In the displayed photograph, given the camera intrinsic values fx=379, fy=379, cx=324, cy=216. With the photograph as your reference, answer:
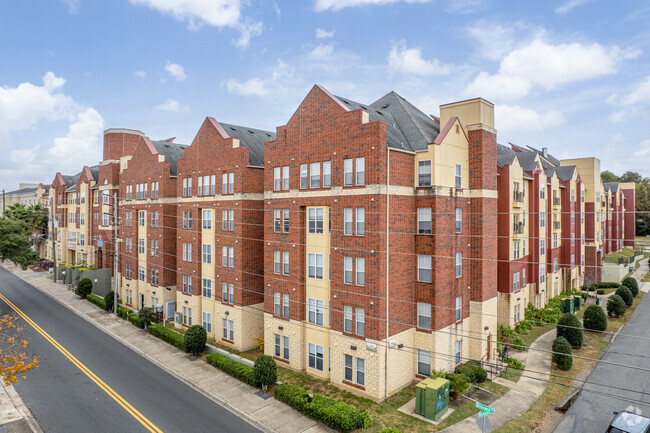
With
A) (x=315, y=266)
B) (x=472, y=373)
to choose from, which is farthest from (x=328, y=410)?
(x=472, y=373)

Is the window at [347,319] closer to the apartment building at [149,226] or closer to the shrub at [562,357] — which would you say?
the shrub at [562,357]

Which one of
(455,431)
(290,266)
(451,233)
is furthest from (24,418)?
(451,233)

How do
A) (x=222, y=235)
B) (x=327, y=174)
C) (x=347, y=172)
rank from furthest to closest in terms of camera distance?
(x=222, y=235) < (x=327, y=174) < (x=347, y=172)

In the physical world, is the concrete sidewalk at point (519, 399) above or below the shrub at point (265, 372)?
below

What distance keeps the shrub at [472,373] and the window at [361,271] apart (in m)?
7.78

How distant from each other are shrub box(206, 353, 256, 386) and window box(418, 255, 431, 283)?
38.4 ft

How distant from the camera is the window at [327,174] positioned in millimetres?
23408

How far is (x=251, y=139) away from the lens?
3447 cm

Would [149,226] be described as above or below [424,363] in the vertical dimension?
above

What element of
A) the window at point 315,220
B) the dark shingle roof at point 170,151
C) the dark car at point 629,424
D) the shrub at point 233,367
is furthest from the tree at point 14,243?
the dark car at point 629,424

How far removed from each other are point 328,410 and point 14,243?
43885 millimetres

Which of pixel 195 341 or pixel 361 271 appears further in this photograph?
pixel 195 341

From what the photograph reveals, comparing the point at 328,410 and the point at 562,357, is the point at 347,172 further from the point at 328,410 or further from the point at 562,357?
the point at 562,357

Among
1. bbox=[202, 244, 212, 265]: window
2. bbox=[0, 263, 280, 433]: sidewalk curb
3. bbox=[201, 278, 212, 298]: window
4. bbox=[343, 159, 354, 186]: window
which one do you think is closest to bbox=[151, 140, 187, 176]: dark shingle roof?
bbox=[202, 244, 212, 265]: window
